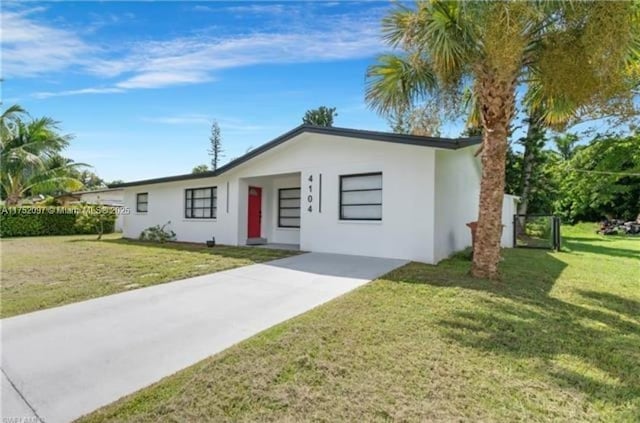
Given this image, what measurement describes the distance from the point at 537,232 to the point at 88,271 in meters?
17.3

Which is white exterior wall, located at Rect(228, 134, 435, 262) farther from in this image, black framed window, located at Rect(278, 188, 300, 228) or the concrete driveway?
the concrete driveway

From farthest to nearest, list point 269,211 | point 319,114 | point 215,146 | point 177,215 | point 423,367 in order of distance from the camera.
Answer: point 215,146, point 319,114, point 177,215, point 269,211, point 423,367

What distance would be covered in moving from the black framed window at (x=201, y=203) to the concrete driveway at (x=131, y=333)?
805 cm

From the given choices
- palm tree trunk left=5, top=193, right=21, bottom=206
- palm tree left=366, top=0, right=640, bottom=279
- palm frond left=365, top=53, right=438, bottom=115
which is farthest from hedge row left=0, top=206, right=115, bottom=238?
palm tree left=366, top=0, right=640, bottom=279

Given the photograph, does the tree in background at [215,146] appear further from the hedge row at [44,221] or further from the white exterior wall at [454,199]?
the white exterior wall at [454,199]

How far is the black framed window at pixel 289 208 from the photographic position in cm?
1491

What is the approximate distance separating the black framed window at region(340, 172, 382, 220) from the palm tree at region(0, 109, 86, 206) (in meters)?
17.9

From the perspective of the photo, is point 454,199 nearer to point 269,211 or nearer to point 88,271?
point 269,211

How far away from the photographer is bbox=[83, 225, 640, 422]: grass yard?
3.06m

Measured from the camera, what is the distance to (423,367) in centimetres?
379

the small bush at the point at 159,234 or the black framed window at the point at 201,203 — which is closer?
the black framed window at the point at 201,203

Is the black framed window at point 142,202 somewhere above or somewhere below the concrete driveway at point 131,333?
above

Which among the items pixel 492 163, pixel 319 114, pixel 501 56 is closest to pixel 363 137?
pixel 492 163

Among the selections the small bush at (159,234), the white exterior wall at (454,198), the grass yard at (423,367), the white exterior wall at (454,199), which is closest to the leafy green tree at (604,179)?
the white exterior wall at (454,198)
